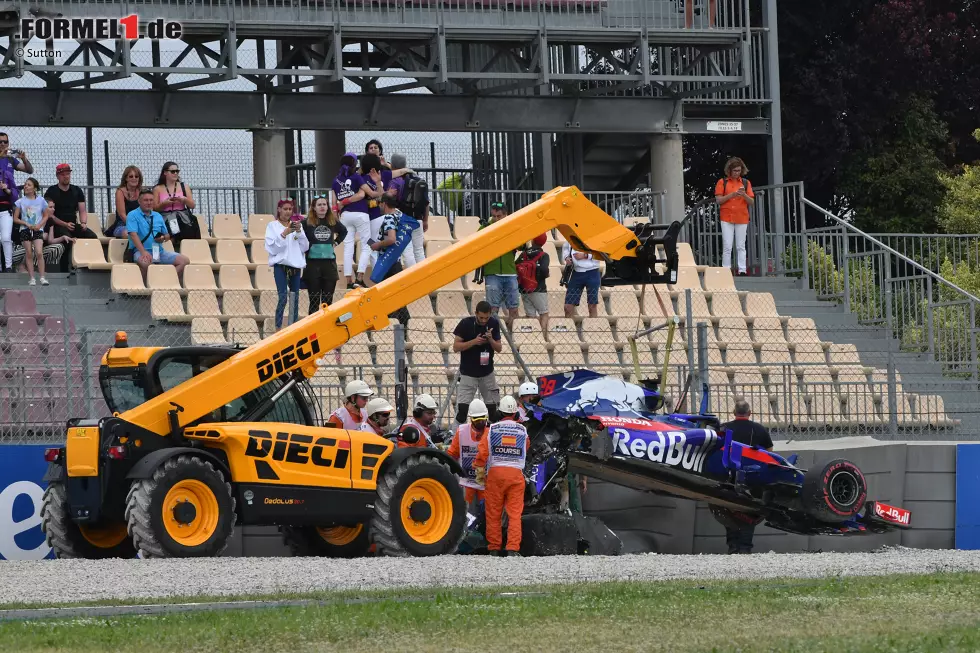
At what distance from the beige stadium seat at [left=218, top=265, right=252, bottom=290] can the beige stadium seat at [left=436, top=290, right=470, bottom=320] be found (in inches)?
99.3

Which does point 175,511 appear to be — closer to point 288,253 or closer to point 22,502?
point 22,502

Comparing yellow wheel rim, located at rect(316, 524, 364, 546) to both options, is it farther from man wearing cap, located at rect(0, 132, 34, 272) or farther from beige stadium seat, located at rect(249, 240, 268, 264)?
man wearing cap, located at rect(0, 132, 34, 272)

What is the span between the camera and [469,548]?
1700 centimetres

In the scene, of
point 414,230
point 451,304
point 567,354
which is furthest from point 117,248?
point 567,354

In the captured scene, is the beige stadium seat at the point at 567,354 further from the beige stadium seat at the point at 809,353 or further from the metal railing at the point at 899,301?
the metal railing at the point at 899,301

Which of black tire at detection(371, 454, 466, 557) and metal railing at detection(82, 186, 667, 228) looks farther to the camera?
metal railing at detection(82, 186, 667, 228)

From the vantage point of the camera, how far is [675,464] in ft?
57.6

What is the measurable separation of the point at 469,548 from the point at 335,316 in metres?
2.66

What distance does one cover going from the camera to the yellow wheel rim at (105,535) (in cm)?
1577

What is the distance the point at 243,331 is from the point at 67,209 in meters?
3.80

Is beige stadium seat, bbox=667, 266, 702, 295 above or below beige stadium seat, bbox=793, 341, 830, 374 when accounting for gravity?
above

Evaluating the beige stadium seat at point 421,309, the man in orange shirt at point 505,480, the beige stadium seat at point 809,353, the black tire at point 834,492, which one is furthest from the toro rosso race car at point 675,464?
the beige stadium seat at point 809,353

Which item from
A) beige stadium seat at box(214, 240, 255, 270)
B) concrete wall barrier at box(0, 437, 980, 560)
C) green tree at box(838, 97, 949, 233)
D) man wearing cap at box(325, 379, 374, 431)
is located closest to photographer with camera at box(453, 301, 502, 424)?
concrete wall barrier at box(0, 437, 980, 560)

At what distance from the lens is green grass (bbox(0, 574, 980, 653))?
31.6ft
